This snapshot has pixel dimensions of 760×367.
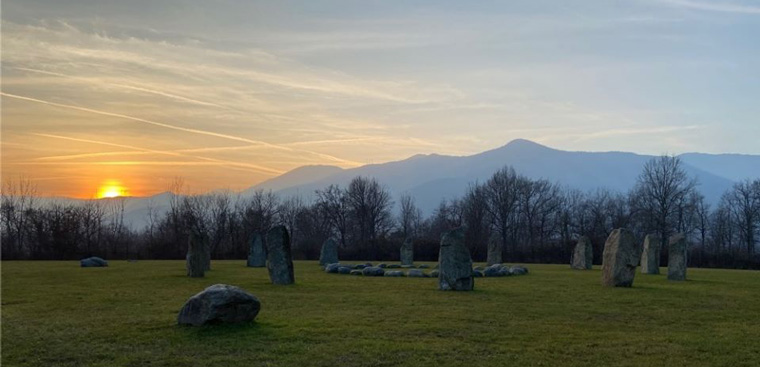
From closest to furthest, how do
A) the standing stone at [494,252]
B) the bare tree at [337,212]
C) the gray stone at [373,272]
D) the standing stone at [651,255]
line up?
the gray stone at [373,272] < the standing stone at [651,255] < the standing stone at [494,252] < the bare tree at [337,212]

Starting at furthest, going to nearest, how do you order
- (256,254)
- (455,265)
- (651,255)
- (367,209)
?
(367,209)
(256,254)
(651,255)
(455,265)

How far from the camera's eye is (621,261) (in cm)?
2209

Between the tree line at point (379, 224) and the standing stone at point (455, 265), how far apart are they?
70.3 feet

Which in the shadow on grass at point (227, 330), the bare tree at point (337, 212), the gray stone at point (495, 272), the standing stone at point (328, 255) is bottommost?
the shadow on grass at point (227, 330)

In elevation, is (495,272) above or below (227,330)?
above

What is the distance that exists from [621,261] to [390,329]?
13.2 metres

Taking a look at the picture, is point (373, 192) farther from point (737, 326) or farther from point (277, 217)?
point (737, 326)

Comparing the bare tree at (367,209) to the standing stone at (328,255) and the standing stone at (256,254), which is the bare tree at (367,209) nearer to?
the standing stone at (328,255)

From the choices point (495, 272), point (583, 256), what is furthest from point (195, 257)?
point (583, 256)

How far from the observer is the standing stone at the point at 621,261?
71.8 ft

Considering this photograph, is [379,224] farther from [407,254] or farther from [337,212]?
[407,254]

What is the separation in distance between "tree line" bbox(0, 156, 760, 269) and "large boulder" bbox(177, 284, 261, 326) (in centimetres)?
3078

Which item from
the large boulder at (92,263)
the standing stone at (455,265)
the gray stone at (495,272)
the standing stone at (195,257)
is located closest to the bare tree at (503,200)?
the gray stone at (495,272)

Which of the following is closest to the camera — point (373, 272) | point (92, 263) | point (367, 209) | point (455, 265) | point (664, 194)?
point (455, 265)
